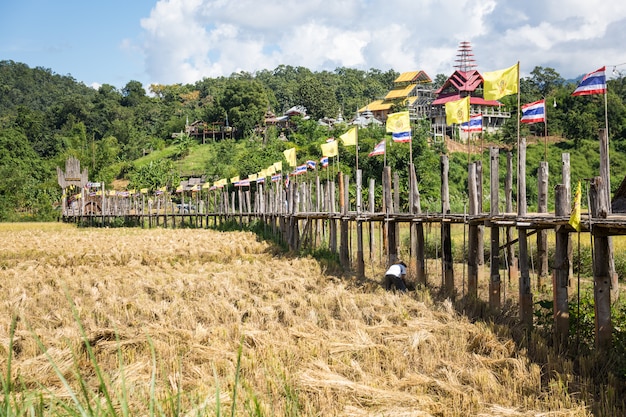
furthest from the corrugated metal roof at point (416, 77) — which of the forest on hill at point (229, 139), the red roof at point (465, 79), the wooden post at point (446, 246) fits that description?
the wooden post at point (446, 246)

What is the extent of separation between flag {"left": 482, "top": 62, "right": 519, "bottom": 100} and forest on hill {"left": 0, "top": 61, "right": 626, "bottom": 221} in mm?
17750

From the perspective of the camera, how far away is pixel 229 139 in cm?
6850

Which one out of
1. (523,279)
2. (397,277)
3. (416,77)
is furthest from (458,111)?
(416,77)

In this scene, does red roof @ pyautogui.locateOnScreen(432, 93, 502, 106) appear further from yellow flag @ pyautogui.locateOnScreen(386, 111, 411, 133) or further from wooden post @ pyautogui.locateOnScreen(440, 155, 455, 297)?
wooden post @ pyautogui.locateOnScreen(440, 155, 455, 297)

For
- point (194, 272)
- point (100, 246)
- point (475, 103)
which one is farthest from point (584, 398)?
point (475, 103)

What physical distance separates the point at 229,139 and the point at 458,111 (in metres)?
54.0

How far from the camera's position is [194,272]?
18828 millimetres

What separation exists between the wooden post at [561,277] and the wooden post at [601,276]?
68 centimetres

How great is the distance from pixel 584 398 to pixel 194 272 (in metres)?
13.3

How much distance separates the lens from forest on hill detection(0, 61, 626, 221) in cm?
4797

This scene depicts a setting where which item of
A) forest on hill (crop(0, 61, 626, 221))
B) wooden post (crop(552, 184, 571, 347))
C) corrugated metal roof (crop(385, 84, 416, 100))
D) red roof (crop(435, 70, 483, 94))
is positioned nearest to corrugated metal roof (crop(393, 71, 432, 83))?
corrugated metal roof (crop(385, 84, 416, 100))

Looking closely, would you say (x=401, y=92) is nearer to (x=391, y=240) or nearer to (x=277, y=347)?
(x=391, y=240)

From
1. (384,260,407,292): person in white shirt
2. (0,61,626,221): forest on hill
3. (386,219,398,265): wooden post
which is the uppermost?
(0,61,626,221): forest on hill

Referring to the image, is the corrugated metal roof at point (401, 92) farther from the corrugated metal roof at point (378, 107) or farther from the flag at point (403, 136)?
the flag at point (403, 136)
